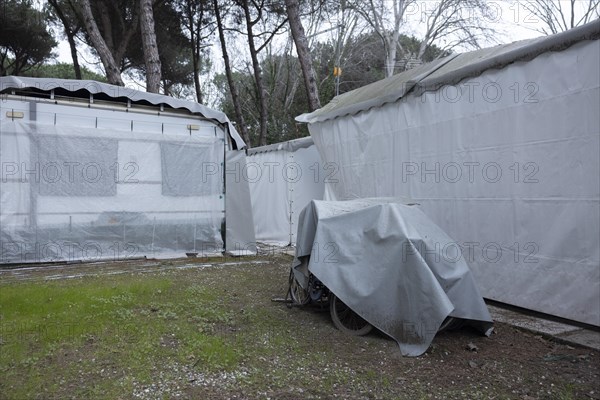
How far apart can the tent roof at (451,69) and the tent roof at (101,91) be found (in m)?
2.00

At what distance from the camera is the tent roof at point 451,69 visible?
4.27 meters

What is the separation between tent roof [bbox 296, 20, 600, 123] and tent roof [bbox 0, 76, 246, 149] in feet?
6.56

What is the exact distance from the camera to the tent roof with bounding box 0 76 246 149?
674cm

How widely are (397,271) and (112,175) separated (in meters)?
5.58

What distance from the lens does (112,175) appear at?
757 cm

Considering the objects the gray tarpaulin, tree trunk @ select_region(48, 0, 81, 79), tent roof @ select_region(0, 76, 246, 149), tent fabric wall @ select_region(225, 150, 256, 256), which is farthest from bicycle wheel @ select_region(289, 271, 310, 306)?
tree trunk @ select_region(48, 0, 81, 79)

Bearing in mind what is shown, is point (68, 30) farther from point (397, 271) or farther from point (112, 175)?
point (397, 271)

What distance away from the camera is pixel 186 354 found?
135 inches

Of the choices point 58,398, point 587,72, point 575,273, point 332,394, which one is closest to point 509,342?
point 575,273

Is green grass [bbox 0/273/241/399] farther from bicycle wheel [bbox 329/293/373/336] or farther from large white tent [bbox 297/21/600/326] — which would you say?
large white tent [bbox 297/21/600/326]

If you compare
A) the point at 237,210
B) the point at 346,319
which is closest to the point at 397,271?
the point at 346,319

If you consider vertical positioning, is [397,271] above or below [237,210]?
below

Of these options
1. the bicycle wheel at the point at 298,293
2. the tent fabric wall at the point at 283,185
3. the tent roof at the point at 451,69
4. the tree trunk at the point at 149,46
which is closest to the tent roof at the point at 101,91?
the tent fabric wall at the point at 283,185

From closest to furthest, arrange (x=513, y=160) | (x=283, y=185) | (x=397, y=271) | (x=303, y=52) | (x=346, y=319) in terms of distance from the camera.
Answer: (x=397, y=271) < (x=346, y=319) < (x=513, y=160) < (x=303, y=52) < (x=283, y=185)
